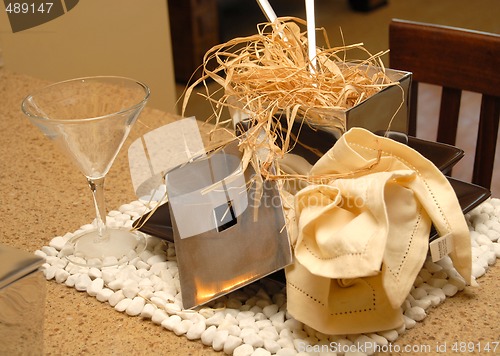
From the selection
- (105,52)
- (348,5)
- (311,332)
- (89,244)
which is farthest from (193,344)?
(348,5)

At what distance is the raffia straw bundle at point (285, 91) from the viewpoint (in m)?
0.75

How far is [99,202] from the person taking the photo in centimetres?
82

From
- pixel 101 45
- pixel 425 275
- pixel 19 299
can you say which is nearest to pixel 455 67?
pixel 425 275

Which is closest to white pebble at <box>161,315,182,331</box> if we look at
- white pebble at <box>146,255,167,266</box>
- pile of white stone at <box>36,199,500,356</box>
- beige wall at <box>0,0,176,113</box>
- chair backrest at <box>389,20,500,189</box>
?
pile of white stone at <box>36,199,500,356</box>

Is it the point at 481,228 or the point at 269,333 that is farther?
the point at 481,228

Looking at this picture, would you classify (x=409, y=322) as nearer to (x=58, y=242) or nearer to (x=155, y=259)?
(x=155, y=259)

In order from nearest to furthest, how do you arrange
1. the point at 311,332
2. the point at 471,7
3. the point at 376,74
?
the point at 311,332 < the point at 376,74 < the point at 471,7

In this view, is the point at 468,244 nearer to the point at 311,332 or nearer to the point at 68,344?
the point at 311,332

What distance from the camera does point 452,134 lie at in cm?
119

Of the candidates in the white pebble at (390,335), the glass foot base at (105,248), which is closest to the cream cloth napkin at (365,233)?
the white pebble at (390,335)

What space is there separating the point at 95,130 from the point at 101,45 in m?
1.31

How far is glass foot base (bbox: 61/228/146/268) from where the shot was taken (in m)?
0.82

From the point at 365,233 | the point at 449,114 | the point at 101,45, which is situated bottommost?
the point at 101,45

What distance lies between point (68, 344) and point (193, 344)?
→ 0.40ft
